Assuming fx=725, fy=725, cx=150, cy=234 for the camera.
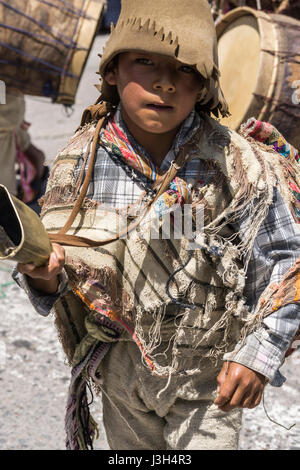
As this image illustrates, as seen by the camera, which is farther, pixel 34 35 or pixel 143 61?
pixel 34 35

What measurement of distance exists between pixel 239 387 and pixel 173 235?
1.31ft

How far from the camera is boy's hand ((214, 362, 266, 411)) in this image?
1.67m

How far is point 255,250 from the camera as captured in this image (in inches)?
70.8

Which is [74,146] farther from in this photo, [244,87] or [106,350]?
[244,87]

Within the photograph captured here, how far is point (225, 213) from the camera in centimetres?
177

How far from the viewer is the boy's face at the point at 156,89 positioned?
1699mm

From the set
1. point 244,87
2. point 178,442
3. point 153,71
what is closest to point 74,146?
point 153,71

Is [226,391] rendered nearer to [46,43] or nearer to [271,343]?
[271,343]

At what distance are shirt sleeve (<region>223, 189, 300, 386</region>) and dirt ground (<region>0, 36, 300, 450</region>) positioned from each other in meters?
1.21

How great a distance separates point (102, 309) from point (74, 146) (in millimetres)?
423

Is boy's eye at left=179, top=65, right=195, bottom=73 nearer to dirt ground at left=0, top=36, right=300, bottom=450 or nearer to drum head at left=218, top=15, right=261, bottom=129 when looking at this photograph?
drum head at left=218, top=15, right=261, bottom=129

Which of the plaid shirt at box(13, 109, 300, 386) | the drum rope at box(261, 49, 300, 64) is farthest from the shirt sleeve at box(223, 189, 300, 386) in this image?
the drum rope at box(261, 49, 300, 64)

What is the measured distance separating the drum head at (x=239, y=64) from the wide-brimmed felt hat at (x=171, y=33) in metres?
1.16

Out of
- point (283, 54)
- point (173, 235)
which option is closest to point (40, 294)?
point (173, 235)
